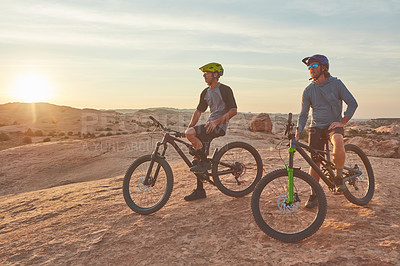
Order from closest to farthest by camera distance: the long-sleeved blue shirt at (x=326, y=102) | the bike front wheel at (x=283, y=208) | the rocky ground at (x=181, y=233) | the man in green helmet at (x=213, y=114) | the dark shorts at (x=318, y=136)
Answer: the rocky ground at (x=181, y=233) < the bike front wheel at (x=283, y=208) < the long-sleeved blue shirt at (x=326, y=102) < the dark shorts at (x=318, y=136) < the man in green helmet at (x=213, y=114)

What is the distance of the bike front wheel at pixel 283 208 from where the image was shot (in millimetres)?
3682

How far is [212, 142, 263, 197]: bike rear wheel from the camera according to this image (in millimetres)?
5531

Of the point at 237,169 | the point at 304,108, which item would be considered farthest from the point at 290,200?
the point at 237,169

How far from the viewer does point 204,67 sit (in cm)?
541

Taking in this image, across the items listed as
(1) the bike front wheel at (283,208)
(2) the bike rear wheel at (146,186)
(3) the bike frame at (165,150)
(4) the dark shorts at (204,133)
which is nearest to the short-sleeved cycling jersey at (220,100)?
(4) the dark shorts at (204,133)

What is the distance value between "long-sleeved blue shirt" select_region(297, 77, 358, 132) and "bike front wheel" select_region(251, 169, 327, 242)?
110 centimetres

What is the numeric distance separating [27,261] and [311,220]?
3684mm

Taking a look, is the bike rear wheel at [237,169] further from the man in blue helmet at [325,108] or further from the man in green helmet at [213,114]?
the man in blue helmet at [325,108]

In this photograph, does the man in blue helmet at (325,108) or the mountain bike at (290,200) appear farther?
the man in blue helmet at (325,108)

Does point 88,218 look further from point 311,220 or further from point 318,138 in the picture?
point 318,138

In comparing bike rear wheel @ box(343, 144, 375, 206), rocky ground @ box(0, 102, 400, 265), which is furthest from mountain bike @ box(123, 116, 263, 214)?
bike rear wheel @ box(343, 144, 375, 206)

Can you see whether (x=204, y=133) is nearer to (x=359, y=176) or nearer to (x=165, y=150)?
(x=165, y=150)

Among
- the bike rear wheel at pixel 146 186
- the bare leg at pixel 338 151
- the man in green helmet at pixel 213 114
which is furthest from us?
the man in green helmet at pixel 213 114

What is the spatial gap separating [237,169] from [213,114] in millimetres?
1084
